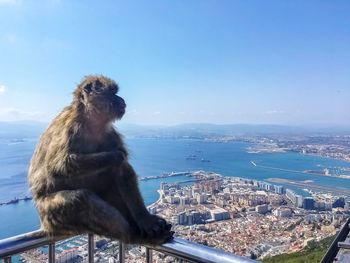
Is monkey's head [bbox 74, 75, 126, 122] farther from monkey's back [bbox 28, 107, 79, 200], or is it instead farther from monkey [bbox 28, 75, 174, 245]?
monkey's back [bbox 28, 107, 79, 200]

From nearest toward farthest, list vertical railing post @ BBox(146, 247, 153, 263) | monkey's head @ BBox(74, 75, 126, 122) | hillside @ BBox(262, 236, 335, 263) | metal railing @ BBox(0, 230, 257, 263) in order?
metal railing @ BBox(0, 230, 257, 263), vertical railing post @ BBox(146, 247, 153, 263), monkey's head @ BBox(74, 75, 126, 122), hillside @ BBox(262, 236, 335, 263)

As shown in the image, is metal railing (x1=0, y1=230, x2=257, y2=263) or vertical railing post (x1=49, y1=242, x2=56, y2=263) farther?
vertical railing post (x1=49, y1=242, x2=56, y2=263)

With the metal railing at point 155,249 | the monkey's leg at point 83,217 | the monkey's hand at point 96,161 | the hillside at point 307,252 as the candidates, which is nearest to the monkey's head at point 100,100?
the monkey's hand at point 96,161

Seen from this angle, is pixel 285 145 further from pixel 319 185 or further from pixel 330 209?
pixel 330 209

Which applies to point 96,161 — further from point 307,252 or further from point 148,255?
point 307,252

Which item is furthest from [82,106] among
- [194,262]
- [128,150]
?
[194,262]

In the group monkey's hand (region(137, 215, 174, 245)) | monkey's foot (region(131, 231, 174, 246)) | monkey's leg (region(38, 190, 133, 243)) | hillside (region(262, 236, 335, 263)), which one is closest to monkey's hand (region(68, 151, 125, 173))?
monkey's leg (region(38, 190, 133, 243))
